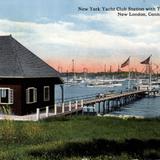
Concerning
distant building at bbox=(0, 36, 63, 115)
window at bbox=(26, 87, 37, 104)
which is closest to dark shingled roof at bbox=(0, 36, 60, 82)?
distant building at bbox=(0, 36, 63, 115)

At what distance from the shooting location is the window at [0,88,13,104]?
36.5 meters

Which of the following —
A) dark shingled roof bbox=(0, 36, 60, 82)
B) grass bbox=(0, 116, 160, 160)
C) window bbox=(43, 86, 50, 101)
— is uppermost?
dark shingled roof bbox=(0, 36, 60, 82)

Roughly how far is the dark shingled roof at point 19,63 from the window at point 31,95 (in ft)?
4.01

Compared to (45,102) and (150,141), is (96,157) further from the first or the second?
(45,102)

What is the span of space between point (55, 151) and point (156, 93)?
103 m

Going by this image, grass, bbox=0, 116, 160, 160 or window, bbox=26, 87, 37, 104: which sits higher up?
window, bbox=26, 87, 37, 104

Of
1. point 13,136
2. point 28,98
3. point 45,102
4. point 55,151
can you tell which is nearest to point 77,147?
point 55,151

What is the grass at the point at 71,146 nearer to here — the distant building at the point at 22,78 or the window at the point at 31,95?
the distant building at the point at 22,78

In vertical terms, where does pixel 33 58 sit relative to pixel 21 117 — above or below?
Answer: above

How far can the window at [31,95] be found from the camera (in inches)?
1458

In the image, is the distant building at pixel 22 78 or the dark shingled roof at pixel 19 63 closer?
the distant building at pixel 22 78

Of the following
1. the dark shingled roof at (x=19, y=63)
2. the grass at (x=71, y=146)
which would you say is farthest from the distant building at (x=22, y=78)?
the grass at (x=71, y=146)

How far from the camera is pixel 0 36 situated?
40.5 m

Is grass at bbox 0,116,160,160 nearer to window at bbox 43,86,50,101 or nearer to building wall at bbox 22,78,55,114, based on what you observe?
building wall at bbox 22,78,55,114
